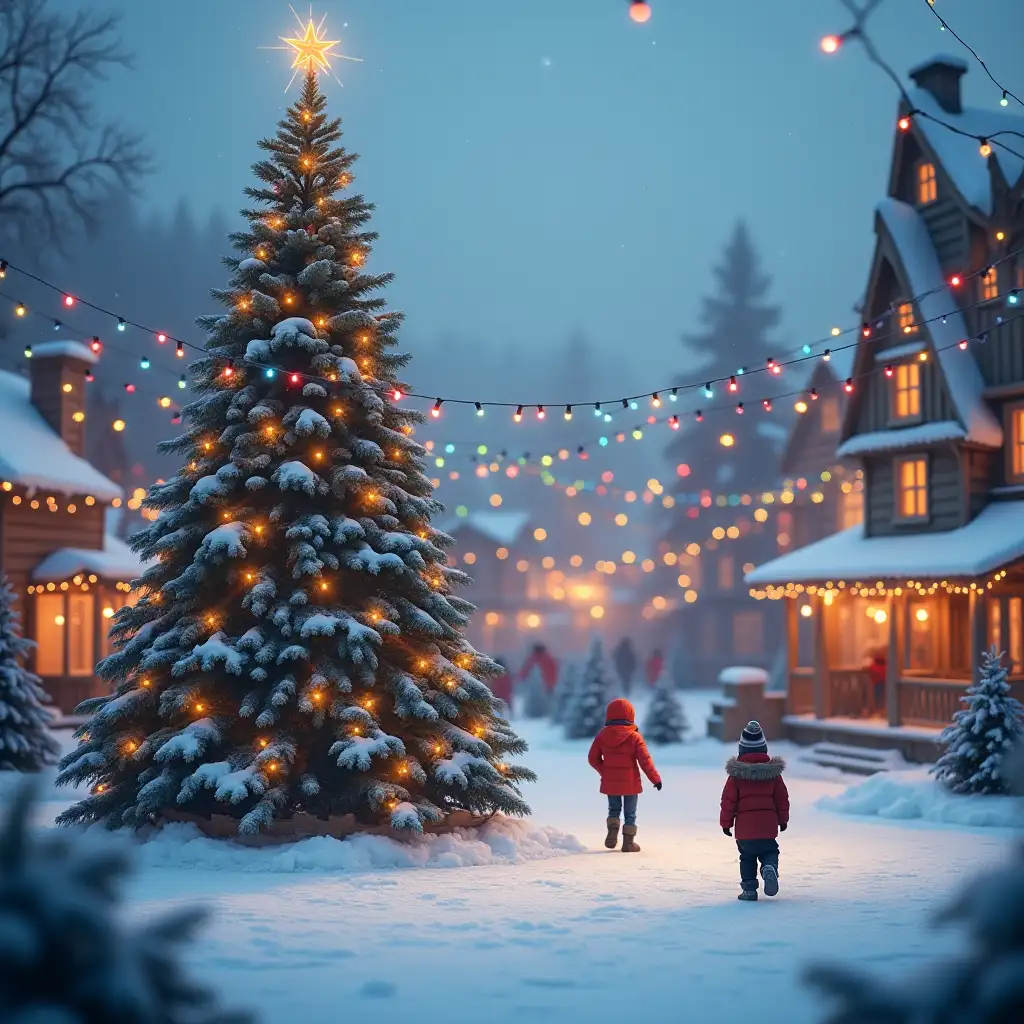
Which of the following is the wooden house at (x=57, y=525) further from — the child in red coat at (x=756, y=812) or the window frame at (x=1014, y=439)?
the window frame at (x=1014, y=439)

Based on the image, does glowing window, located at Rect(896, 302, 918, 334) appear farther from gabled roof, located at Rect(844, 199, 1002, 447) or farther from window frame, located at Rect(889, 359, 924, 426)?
window frame, located at Rect(889, 359, 924, 426)

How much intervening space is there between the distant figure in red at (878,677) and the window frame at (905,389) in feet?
17.1

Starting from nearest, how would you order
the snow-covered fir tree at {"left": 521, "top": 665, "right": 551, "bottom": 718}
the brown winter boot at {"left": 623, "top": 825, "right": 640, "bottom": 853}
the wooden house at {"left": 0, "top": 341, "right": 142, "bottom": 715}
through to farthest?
the brown winter boot at {"left": 623, "top": 825, "right": 640, "bottom": 853} < the wooden house at {"left": 0, "top": 341, "right": 142, "bottom": 715} < the snow-covered fir tree at {"left": 521, "top": 665, "right": 551, "bottom": 718}

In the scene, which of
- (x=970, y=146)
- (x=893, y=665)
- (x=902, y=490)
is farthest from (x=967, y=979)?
(x=970, y=146)

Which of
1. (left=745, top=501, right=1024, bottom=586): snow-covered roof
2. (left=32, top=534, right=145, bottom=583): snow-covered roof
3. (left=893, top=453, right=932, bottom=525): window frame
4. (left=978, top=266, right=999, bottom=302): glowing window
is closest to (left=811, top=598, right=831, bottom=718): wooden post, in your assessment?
(left=745, top=501, right=1024, bottom=586): snow-covered roof

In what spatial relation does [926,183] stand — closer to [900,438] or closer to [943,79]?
[943,79]

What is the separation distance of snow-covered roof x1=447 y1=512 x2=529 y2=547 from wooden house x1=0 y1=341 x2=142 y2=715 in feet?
87.7

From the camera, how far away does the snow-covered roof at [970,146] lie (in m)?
21.8

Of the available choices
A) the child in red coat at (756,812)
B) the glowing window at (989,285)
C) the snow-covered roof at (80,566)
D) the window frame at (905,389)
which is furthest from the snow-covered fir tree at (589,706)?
the child in red coat at (756,812)

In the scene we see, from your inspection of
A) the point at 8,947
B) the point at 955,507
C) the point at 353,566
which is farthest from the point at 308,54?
the point at 955,507

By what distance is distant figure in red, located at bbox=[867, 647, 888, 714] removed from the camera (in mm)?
24812

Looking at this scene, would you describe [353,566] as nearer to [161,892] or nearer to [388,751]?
[388,751]

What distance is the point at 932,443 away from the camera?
71.9ft

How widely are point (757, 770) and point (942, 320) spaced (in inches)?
576
